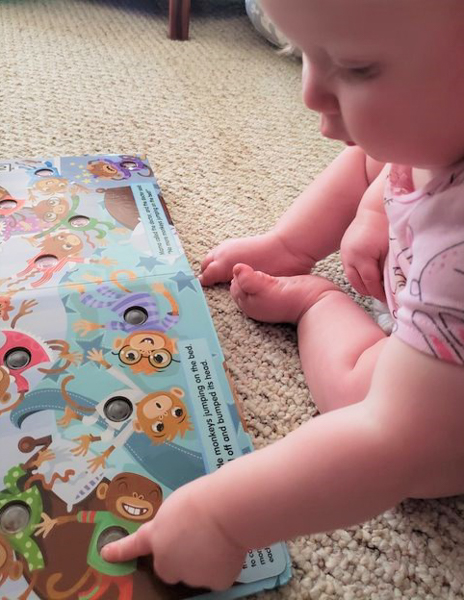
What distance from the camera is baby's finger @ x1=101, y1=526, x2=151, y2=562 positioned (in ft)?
1.25

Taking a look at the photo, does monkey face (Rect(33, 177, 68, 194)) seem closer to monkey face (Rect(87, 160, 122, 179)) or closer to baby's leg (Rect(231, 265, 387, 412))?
monkey face (Rect(87, 160, 122, 179))

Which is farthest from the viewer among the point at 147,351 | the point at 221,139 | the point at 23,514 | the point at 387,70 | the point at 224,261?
the point at 221,139

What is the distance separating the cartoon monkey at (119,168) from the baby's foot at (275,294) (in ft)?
0.69

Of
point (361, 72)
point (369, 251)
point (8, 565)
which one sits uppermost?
point (361, 72)

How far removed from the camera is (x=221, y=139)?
88 cm

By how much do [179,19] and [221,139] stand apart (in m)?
0.41

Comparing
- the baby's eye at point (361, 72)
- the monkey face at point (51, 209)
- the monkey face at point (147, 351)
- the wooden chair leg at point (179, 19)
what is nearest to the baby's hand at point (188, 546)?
the monkey face at point (147, 351)

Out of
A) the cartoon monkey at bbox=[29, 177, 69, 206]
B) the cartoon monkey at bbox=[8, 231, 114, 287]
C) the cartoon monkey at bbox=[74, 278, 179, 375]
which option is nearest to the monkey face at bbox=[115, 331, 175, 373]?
the cartoon monkey at bbox=[74, 278, 179, 375]

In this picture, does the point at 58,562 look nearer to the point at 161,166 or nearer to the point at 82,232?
the point at 82,232

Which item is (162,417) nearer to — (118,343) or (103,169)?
(118,343)

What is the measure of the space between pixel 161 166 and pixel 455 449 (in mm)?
563

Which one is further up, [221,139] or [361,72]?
[361,72]

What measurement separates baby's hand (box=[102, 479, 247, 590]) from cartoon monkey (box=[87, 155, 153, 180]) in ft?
1.40

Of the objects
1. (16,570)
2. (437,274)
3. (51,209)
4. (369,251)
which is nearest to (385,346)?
(437,274)
